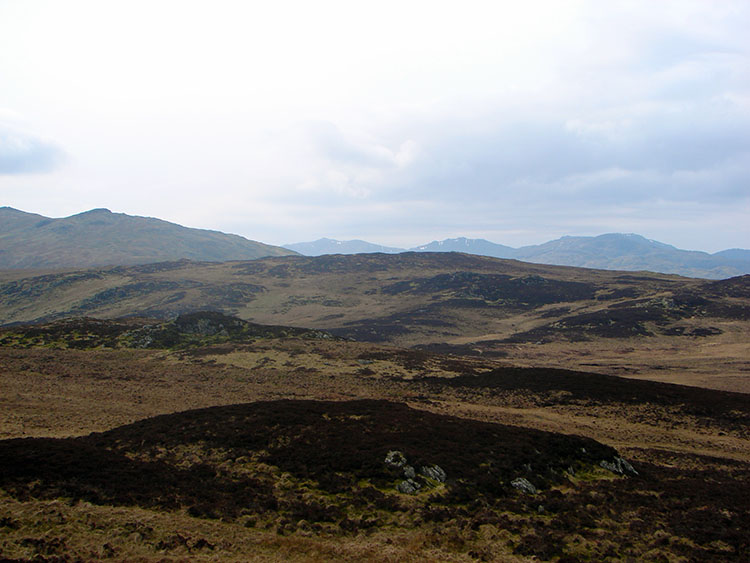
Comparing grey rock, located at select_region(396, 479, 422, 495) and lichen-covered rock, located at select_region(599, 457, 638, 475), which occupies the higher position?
grey rock, located at select_region(396, 479, 422, 495)

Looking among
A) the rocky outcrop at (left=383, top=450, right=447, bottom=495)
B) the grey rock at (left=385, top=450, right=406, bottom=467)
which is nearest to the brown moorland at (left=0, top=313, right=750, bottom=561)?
the rocky outcrop at (left=383, top=450, right=447, bottom=495)

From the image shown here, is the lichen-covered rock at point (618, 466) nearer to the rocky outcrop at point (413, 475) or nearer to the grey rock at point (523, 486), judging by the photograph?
the grey rock at point (523, 486)

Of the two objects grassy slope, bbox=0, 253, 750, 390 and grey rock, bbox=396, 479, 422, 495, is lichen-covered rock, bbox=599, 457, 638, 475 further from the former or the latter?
grassy slope, bbox=0, 253, 750, 390

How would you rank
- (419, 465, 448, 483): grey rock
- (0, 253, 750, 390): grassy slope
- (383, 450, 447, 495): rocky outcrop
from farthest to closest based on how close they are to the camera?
(0, 253, 750, 390): grassy slope → (419, 465, 448, 483): grey rock → (383, 450, 447, 495): rocky outcrop

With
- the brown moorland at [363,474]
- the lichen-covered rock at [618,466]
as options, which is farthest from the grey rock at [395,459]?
the lichen-covered rock at [618,466]

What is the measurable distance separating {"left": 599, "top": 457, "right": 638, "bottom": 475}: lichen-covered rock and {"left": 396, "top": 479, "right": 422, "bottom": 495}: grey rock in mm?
12312

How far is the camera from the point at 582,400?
42.0m

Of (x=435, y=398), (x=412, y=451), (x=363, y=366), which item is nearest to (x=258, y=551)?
(x=412, y=451)

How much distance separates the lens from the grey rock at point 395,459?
21344mm

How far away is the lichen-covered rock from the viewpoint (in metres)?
23.8

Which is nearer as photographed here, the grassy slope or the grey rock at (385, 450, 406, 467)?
the grey rock at (385, 450, 406, 467)

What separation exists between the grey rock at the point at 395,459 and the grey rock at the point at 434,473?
113cm

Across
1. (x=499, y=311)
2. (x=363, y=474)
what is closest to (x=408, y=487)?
(x=363, y=474)

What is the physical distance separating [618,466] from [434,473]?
1189cm
